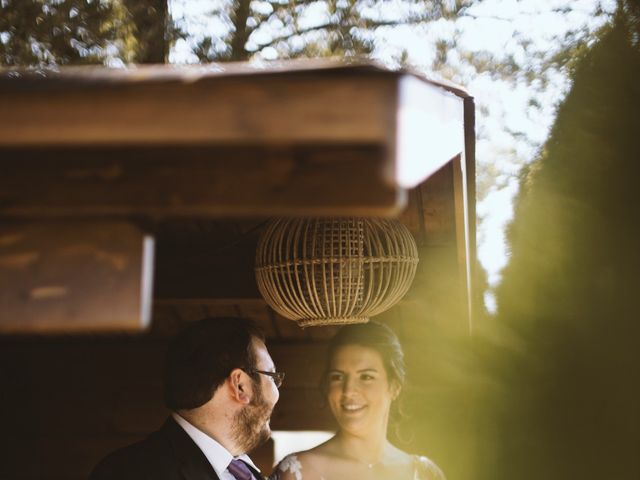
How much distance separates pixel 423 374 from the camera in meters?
5.66

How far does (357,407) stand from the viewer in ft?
13.1

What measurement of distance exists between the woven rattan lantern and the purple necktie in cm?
70

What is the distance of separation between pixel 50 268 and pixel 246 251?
8.77 ft

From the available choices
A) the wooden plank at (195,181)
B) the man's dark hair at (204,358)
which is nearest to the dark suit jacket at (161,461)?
the man's dark hair at (204,358)

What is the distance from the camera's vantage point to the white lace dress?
3.97 metres

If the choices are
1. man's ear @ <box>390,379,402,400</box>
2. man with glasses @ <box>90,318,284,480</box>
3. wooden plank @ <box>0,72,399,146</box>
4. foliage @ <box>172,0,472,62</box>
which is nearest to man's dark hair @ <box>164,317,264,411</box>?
man with glasses @ <box>90,318,284,480</box>

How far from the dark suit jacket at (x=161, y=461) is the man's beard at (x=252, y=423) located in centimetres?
22

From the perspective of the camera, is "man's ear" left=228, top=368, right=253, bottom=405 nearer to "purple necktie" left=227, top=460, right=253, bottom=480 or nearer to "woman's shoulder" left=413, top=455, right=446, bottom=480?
"purple necktie" left=227, top=460, right=253, bottom=480

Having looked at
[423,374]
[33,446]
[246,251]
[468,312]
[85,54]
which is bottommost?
[33,446]

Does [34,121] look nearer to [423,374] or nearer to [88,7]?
[423,374]

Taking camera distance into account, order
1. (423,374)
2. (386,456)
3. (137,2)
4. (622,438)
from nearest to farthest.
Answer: (622,438), (386,456), (423,374), (137,2)

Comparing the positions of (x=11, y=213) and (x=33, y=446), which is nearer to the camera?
(x=11, y=213)

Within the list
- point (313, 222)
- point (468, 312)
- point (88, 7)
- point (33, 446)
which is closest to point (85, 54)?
point (88, 7)

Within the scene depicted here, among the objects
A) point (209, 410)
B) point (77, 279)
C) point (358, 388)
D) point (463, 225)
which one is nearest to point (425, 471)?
point (358, 388)
